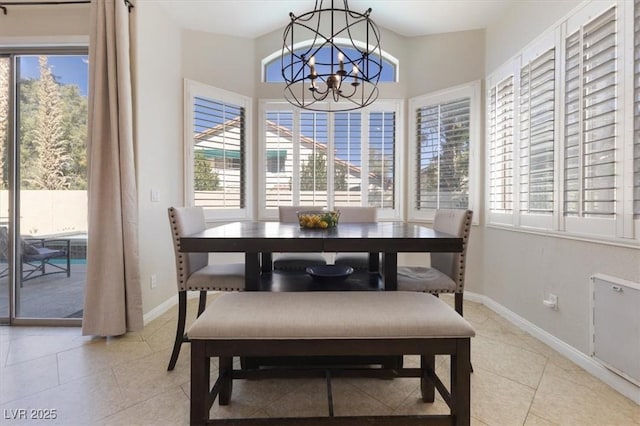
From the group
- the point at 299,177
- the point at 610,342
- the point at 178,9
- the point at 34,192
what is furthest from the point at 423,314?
the point at 178,9

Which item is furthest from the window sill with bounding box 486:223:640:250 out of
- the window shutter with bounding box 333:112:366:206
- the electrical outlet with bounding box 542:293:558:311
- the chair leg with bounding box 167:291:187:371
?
the chair leg with bounding box 167:291:187:371

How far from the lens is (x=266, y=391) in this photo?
1.76 metres

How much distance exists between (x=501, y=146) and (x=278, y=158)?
2339 mm

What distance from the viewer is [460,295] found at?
6.64 ft

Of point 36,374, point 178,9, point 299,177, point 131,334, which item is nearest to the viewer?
point 36,374

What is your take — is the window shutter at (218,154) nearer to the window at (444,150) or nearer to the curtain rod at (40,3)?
the curtain rod at (40,3)

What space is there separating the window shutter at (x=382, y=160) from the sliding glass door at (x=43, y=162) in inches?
112

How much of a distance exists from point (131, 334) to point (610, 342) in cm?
323

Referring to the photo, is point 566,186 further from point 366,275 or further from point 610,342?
point 366,275

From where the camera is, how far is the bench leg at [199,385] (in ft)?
3.94

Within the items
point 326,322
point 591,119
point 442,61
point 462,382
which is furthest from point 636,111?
point 442,61

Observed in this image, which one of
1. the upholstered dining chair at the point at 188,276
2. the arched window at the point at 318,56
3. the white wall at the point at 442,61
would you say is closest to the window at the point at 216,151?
the arched window at the point at 318,56

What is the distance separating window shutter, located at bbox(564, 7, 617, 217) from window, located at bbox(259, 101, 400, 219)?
182 cm

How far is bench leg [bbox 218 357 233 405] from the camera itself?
1.54 m
